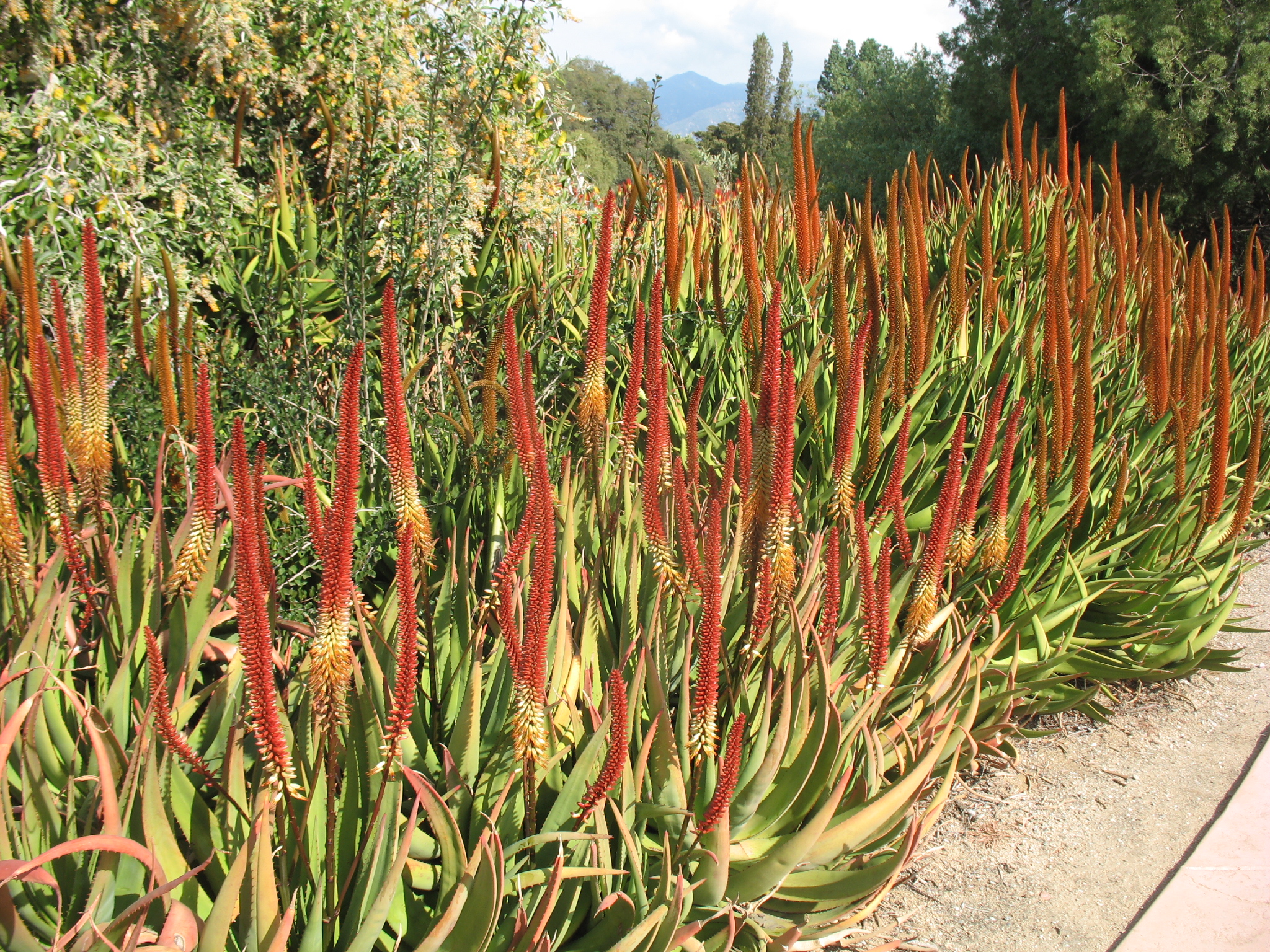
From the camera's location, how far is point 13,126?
334 cm

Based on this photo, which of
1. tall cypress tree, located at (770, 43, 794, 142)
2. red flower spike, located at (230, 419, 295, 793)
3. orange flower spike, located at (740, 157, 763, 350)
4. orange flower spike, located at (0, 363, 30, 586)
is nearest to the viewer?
red flower spike, located at (230, 419, 295, 793)

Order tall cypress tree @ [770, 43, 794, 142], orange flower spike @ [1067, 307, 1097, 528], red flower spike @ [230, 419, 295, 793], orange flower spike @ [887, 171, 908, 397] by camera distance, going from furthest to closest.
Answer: tall cypress tree @ [770, 43, 794, 142]
orange flower spike @ [887, 171, 908, 397]
orange flower spike @ [1067, 307, 1097, 528]
red flower spike @ [230, 419, 295, 793]

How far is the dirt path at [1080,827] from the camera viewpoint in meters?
2.07

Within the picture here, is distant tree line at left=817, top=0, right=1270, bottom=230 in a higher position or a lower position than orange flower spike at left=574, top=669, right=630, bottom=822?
higher

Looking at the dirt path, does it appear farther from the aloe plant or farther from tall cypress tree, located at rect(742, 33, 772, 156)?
tall cypress tree, located at rect(742, 33, 772, 156)

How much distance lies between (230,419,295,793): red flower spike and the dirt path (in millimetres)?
1397

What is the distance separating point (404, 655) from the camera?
1151mm

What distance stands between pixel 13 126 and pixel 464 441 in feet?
7.66

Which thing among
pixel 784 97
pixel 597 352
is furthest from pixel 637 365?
pixel 784 97

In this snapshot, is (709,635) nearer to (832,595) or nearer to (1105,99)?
(832,595)

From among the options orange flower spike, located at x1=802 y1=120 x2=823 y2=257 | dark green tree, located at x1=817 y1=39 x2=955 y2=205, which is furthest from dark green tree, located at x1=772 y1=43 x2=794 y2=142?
orange flower spike, located at x1=802 y1=120 x2=823 y2=257

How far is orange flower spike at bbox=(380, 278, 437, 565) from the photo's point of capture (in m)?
1.14

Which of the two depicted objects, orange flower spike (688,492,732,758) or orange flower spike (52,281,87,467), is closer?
orange flower spike (688,492,732,758)

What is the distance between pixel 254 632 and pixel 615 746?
53cm
